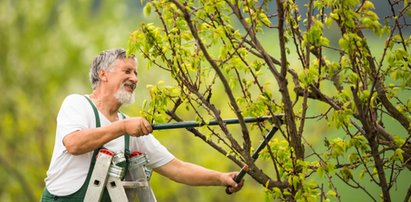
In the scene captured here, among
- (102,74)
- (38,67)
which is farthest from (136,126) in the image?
(38,67)

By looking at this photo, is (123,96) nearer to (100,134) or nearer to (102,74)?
(102,74)

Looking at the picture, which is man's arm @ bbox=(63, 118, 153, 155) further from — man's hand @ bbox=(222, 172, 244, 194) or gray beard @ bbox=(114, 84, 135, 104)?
man's hand @ bbox=(222, 172, 244, 194)

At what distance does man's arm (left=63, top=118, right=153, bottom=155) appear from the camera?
4598 mm

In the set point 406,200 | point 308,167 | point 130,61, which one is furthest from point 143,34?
point 406,200

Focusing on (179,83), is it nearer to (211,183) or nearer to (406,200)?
(211,183)

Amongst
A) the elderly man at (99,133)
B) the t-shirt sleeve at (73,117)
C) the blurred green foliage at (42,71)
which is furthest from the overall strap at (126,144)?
the blurred green foliage at (42,71)

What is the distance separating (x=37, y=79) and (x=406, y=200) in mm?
14973

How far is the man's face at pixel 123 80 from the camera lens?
507cm

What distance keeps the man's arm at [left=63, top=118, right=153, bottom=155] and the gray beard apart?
0.37 meters

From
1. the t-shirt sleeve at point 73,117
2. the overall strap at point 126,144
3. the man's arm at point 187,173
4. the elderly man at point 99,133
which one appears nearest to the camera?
the elderly man at point 99,133

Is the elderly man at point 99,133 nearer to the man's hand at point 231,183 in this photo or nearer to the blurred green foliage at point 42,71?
the man's hand at point 231,183

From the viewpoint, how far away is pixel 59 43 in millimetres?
18953

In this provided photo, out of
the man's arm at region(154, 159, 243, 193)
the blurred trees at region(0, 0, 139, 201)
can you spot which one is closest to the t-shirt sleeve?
the man's arm at region(154, 159, 243, 193)

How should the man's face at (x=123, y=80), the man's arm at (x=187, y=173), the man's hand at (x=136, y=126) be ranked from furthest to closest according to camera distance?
1. the man's arm at (x=187, y=173)
2. the man's face at (x=123, y=80)
3. the man's hand at (x=136, y=126)
